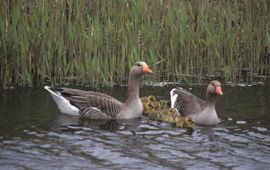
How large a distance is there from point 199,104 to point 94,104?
82.2 inches

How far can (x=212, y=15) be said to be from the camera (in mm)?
15016

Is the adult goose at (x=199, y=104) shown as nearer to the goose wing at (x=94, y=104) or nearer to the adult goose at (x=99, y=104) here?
the adult goose at (x=99, y=104)

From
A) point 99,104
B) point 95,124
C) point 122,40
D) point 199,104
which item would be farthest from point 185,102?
point 122,40

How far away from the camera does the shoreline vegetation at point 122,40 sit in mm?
13773

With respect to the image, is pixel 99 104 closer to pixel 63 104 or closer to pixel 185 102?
pixel 63 104

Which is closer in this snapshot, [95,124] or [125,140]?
[125,140]

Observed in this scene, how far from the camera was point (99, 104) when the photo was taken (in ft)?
41.3

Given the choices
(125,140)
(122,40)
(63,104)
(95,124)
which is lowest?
(125,140)

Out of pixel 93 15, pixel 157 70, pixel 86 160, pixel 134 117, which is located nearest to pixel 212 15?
pixel 157 70

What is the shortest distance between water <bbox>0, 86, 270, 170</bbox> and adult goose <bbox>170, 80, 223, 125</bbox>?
24 cm

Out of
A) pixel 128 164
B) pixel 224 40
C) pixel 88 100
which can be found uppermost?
pixel 224 40

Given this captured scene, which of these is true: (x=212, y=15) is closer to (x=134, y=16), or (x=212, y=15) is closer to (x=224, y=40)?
(x=224, y=40)

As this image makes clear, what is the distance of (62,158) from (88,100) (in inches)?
129

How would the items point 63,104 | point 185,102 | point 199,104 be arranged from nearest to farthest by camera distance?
point 63,104 → point 199,104 → point 185,102
